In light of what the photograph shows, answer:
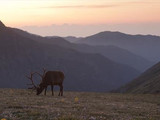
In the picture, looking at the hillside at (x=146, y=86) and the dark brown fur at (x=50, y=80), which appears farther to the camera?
the hillside at (x=146, y=86)

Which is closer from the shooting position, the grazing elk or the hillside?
the grazing elk

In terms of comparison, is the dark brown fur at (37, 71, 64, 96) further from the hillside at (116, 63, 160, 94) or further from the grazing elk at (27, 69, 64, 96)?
the hillside at (116, 63, 160, 94)

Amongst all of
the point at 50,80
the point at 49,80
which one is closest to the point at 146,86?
Result: the point at 50,80

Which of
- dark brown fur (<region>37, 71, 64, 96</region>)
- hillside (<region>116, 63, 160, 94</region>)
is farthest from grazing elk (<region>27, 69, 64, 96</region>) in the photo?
hillside (<region>116, 63, 160, 94</region>)

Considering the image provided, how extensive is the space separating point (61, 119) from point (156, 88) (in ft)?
332

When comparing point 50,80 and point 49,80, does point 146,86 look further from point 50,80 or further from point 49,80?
point 49,80

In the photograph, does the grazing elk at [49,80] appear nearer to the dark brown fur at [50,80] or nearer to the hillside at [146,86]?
the dark brown fur at [50,80]

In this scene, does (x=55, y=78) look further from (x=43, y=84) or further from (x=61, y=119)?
(x=61, y=119)

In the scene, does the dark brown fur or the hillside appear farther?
the hillside

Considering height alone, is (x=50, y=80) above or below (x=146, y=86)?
below

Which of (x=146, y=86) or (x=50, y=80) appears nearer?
(x=50, y=80)

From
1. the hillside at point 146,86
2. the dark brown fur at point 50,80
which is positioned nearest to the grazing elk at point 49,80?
the dark brown fur at point 50,80

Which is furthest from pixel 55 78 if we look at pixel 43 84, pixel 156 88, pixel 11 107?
pixel 156 88

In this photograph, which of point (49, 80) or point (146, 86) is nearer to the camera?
point (49, 80)
